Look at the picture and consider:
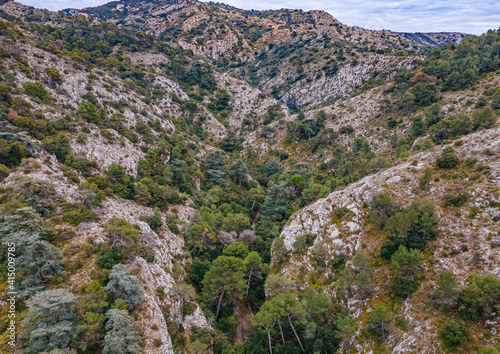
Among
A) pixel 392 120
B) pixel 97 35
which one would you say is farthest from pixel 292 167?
pixel 97 35

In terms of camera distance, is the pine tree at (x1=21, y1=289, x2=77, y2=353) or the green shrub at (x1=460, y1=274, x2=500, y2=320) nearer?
the pine tree at (x1=21, y1=289, x2=77, y2=353)

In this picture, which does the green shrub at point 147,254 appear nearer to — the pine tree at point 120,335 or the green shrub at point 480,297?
the pine tree at point 120,335

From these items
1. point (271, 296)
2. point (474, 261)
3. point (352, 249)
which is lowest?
point (271, 296)

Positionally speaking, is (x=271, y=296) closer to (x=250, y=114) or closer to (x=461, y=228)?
(x=461, y=228)

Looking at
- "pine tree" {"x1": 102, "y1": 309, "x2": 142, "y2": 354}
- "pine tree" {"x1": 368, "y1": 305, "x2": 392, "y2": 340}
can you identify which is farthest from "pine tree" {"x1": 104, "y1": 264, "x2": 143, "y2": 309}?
"pine tree" {"x1": 368, "y1": 305, "x2": 392, "y2": 340}

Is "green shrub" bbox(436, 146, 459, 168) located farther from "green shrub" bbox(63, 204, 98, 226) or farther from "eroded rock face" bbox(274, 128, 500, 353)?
"green shrub" bbox(63, 204, 98, 226)

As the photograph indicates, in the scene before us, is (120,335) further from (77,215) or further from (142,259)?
(77,215)
